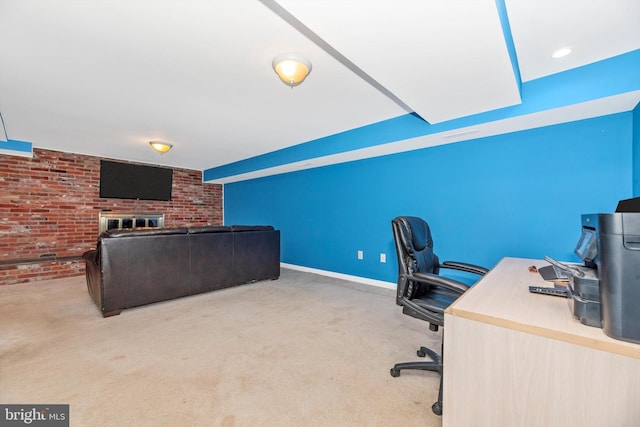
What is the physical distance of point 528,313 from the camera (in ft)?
3.27

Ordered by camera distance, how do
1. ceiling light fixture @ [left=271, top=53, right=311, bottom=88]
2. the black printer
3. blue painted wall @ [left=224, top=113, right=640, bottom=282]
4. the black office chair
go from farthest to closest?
blue painted wall @ [left=224, top=113, right=640, bottom=282], ceiling light fixture @ [left=271, top=53, right=311, bottom=88], the black office chair, the black printer

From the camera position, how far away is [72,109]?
111 inches

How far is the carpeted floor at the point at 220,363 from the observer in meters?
1.37

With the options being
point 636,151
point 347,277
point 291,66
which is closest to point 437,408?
point 291,66

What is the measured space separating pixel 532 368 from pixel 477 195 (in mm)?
2480

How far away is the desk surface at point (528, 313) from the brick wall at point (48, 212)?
18.9 ft

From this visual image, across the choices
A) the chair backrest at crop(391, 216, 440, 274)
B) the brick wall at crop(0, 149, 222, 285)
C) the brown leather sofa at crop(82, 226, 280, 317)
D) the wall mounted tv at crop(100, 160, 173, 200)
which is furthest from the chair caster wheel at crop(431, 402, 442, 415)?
the wall mounted tv at crop(100, 160, 173, 200)

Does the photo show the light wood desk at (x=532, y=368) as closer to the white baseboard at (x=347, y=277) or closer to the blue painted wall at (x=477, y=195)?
the blue painted wall at (x=477, y=195)

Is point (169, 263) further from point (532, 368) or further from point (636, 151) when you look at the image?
point (636, 151)

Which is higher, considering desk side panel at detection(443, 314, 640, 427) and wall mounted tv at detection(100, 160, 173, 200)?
wall mounted tv at detection(100, 160, 173, 200)

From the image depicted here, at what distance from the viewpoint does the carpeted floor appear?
1365 millimetres

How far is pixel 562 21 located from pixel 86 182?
21.9 ft

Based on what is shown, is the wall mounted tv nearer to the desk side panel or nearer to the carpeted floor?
the carpeted floor

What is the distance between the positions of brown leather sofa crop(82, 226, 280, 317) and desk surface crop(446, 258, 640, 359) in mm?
2928
